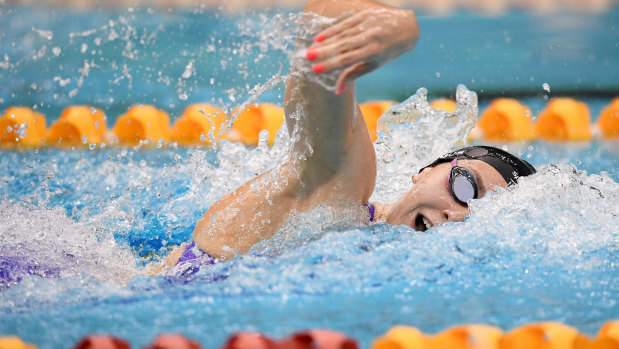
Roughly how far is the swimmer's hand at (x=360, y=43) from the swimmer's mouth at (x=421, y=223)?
60 centimetres

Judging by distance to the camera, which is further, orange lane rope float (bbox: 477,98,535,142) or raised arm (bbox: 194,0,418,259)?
orange lane rope float (bbox: 477,98,535,142)

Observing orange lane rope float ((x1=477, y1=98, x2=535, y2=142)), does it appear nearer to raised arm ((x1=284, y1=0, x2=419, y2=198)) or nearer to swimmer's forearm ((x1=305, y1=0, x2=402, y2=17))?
raised arm ((x1=284, y1=0, x2=419, y2=198))

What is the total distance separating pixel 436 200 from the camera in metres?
1.58

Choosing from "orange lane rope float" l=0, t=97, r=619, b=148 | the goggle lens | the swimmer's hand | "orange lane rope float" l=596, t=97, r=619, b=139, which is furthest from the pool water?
"orange lane rope float" l=596, t=97, r=619, b=139

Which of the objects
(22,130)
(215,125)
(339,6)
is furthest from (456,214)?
(22,130)

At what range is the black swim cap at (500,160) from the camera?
1.64 metres

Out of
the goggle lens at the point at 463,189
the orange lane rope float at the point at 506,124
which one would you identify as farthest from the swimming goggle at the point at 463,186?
the orange lane rope float at the point at 506,124

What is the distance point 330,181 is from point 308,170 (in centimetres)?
6

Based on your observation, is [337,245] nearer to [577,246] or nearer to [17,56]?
[577,246]

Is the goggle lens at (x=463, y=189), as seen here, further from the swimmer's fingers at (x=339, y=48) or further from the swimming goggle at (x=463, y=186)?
the swimmer's fingers at (x=339, y=48)

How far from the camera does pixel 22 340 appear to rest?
1.02 m

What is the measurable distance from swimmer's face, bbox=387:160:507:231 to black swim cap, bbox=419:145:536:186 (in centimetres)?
2

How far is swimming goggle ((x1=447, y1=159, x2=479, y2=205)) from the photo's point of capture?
155 cm

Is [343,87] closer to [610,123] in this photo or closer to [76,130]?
[76,130]
